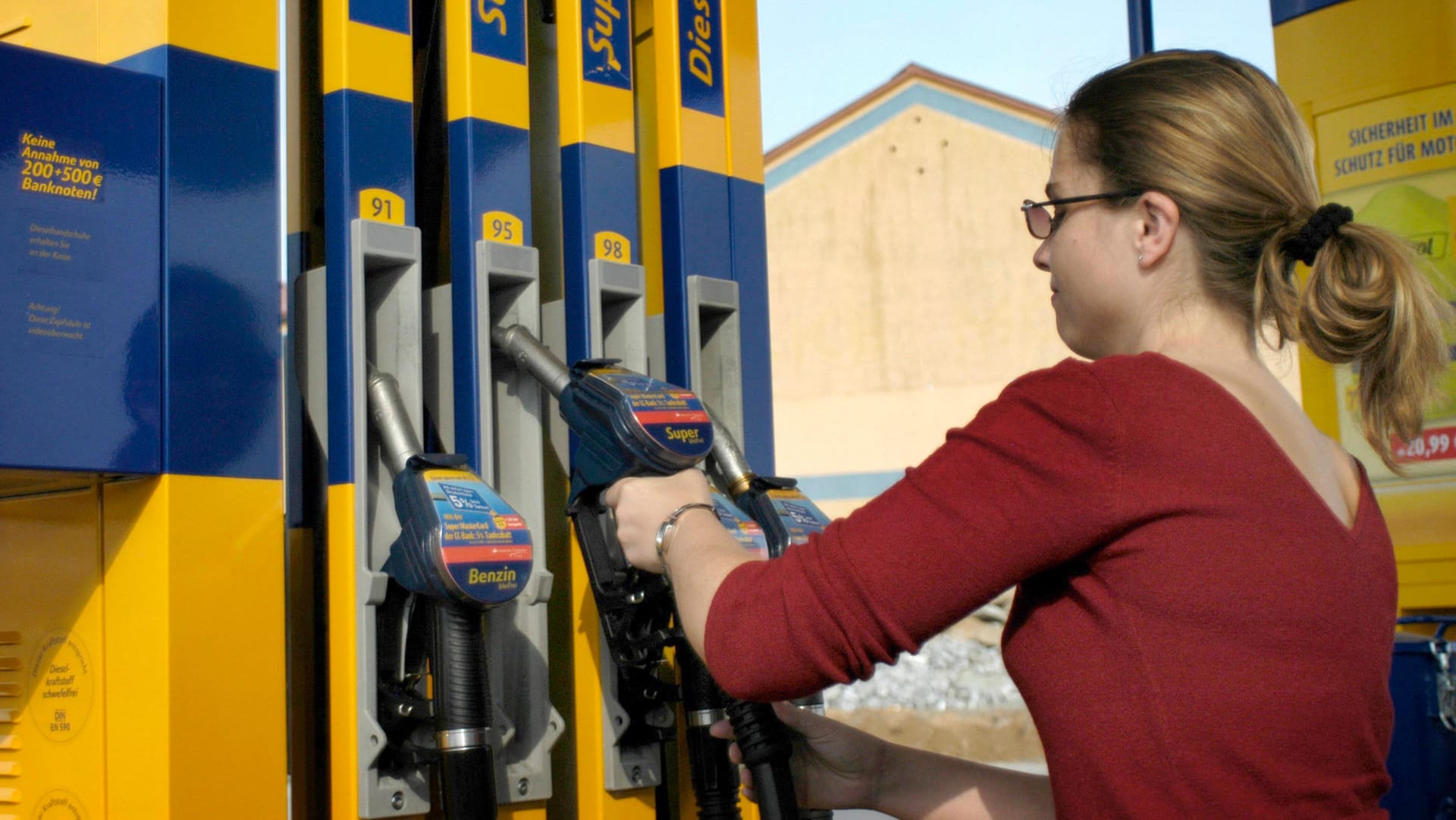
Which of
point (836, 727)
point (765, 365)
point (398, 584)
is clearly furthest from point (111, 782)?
point (765, 365)

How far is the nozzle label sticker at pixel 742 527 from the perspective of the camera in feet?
6.98

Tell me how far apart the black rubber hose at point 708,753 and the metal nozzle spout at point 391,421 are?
0.56 meters

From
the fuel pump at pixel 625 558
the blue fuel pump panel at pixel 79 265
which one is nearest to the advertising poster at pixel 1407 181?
the fuel pump at pixel 625 558

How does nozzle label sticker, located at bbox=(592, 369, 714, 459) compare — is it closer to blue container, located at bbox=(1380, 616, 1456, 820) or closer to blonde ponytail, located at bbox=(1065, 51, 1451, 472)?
blonde ponytail, located at bbox=(1065, 51, 1451, 472)

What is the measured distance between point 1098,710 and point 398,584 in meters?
1.20

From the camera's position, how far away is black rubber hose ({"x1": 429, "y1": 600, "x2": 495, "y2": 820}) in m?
1.94

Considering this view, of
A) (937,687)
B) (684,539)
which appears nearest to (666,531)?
(684,539)

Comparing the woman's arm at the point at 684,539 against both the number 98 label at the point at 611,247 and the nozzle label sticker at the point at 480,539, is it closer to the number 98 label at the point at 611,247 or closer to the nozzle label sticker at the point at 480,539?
the nozzle label sticker at the point at 480,539

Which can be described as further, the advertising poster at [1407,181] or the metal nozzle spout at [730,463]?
the advertising poster at [1407,181]

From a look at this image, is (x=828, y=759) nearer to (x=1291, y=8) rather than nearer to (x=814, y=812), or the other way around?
(x=814, y=812)

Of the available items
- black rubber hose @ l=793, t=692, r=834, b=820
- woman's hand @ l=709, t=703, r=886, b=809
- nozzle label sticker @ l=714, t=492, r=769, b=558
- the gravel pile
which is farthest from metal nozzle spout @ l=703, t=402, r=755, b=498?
the gravel pile

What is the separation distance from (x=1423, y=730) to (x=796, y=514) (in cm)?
253

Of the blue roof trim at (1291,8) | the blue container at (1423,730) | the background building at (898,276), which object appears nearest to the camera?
the blue container at (1423,730)

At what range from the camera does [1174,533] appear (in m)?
1.23
